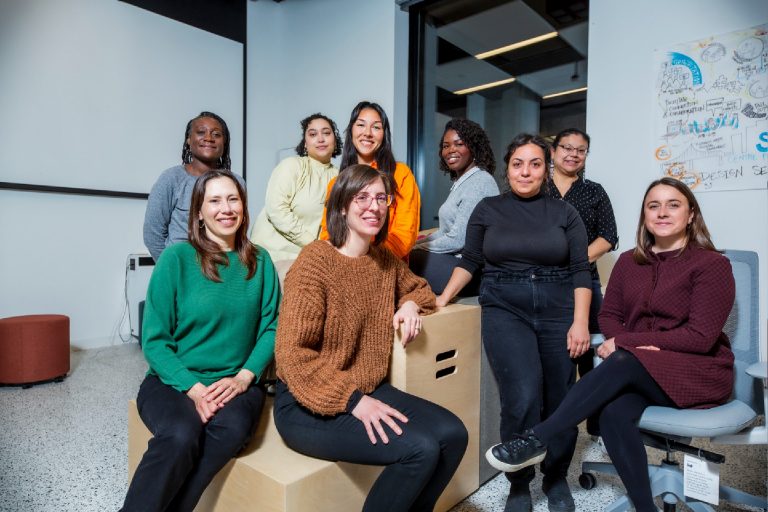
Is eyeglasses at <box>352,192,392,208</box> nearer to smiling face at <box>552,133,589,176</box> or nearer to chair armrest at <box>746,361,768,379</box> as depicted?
chair armrest at <box>746,361,768,379</box>

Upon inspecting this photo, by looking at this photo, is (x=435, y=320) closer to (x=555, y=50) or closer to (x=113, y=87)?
(x=555, y=50)

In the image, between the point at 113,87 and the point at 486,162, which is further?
the point at 113,87

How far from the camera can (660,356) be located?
145 cm

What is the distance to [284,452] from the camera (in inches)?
50.3

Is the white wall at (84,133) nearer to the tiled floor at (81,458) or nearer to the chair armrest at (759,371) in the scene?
the tiled floor at (81,458)

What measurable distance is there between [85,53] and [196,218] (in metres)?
2.94

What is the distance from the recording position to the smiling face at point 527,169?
1.69m

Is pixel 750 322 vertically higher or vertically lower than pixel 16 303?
higher

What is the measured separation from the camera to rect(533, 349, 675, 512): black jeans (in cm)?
138

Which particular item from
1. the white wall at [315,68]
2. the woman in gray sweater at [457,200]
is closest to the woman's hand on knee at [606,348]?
the woman in gray sweater at [457,200]

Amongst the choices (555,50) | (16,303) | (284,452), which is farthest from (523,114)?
(16,303)

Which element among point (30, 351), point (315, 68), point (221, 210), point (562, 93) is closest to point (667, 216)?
point (221, 210)

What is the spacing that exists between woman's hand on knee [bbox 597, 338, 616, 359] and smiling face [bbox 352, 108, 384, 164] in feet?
3.57

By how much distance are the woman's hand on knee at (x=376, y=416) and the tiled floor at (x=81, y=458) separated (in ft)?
2.17
